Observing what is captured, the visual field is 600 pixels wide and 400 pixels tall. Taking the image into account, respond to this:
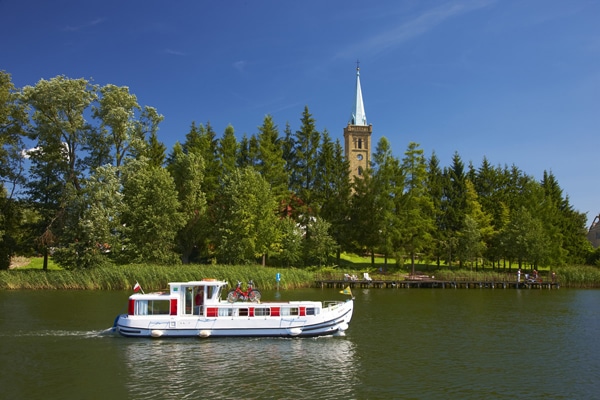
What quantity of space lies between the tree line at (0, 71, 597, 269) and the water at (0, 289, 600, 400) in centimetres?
2361

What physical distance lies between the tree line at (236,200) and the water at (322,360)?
23606 mm

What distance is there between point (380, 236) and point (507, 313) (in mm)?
34116

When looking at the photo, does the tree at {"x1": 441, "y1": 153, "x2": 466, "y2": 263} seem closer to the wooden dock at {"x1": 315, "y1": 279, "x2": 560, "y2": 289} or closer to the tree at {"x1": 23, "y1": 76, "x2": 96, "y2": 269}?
the wooden dock at {"x1": 315, "y1": 279, "x2": 560, "y2": 289}

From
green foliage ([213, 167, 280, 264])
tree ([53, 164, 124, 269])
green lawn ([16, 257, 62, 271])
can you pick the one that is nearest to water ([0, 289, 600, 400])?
tree ([53, 164, 124, 269])

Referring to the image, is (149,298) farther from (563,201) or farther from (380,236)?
(563,201)

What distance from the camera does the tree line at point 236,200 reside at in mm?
62875

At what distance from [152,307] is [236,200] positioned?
1444 inches

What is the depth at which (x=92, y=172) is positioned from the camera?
66750mm

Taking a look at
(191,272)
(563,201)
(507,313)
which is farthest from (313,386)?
(563,201)

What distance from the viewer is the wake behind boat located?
3142 cm

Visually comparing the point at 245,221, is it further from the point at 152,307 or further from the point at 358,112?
the point at 358,112

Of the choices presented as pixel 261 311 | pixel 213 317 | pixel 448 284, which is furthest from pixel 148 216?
pixel 448 284

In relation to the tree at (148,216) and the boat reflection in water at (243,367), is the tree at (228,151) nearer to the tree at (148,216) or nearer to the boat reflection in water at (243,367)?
the tree at (148,216)

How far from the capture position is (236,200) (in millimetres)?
68062
